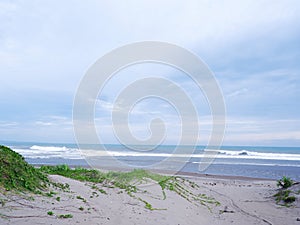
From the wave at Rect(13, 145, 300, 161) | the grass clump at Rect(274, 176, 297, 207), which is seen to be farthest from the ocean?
the grass clump at Rect(274, 176, 297, 207)

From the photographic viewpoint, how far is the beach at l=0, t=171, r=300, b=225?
5383mm

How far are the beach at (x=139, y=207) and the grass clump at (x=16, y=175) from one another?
1.12 ft

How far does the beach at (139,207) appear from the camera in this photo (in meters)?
5.38

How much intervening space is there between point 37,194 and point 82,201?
107cm

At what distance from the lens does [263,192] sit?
12.0 metres

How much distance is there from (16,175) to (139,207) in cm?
319

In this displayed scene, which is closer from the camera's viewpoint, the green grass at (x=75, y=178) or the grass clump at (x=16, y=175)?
the grass clump at (x=16, y=175)

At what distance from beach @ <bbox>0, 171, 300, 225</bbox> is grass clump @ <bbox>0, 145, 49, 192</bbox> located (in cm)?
34

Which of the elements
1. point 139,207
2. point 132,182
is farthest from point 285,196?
point 139,207

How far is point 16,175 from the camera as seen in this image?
656 centimetres

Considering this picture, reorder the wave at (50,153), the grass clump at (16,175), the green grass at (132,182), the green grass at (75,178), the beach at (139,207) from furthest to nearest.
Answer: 1. the wave at (50,153)
2. the green grass at (132,182)
3. the green grass at (75,178)
4. the grass clump at (16,175)
5. the beach at (139,207)

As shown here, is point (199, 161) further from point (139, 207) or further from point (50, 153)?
point (139, 207)

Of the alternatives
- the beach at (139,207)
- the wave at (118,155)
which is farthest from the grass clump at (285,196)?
the wave at (118,155)

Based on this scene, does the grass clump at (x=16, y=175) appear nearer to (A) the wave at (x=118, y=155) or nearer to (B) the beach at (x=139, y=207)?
(B) the beach at (x=139, y=207)
